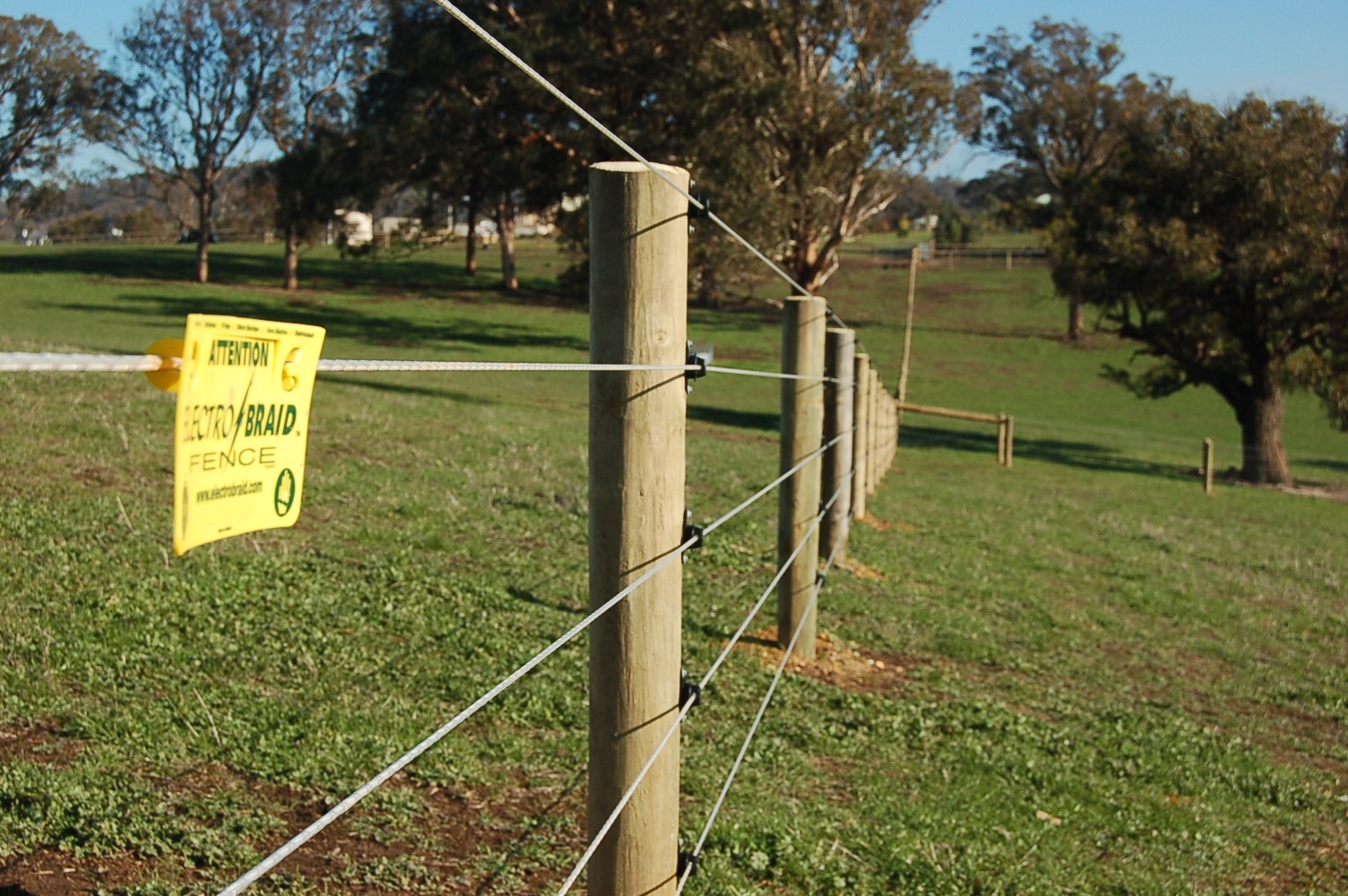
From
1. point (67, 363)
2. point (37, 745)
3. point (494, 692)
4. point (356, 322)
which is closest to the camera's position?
point (67, 363)

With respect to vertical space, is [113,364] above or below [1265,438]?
above

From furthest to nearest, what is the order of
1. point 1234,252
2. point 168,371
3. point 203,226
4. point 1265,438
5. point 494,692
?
point 203,226 → point 1265,438 → point 1234,252 → point 494,692 → point 168,371

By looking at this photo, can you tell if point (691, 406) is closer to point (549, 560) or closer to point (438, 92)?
point (438, 92)

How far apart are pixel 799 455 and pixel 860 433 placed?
4430 millimetres

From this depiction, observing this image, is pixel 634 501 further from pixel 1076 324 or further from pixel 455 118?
pixel 1076 324

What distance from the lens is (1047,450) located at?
3262 cm

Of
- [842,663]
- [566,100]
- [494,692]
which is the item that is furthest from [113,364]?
[842,663]

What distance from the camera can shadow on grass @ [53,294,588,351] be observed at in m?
37.2

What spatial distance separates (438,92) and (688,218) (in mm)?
37878

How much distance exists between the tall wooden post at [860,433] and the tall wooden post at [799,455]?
3342 mm

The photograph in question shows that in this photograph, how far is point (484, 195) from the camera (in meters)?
45.2

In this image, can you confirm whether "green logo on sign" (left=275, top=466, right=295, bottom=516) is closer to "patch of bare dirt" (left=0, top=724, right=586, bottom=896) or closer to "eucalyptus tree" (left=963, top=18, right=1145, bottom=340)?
"patch of bare dirt" (left=0, top=724, right=586, bottom=896)

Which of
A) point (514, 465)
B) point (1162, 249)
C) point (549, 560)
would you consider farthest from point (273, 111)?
point (549, 560)

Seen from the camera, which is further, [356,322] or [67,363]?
[356,322]
